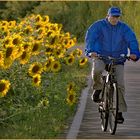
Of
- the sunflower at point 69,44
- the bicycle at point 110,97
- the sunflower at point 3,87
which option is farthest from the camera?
the sunflower at point 69,44

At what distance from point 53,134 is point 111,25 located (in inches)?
76.0

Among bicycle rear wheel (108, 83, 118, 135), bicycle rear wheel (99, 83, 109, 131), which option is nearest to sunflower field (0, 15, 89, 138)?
bicycle rear wheel (99, 83, 109, 131)

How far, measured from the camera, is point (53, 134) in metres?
9.84

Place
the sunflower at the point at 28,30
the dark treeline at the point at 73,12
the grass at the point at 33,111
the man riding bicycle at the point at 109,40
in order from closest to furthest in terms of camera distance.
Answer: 1. the grass at the point at 33,111
2. the man riding bicycle at the point at 109,40
3. the sunflower at the point at 28,30
4. the dark treeline at the point at 73,12

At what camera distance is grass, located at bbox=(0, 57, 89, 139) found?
32.3 ft

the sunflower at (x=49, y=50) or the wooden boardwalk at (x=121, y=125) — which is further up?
the sunflower at (x=49, y=50)

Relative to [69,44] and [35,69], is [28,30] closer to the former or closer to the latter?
[69,44]

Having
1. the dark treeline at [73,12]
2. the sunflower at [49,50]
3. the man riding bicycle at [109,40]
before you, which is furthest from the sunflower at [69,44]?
the dark treeline at [73,12]

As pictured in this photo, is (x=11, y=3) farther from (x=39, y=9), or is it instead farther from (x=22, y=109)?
(x=22, y=109)

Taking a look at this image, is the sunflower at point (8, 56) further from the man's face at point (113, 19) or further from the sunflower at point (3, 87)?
the man's face at point (113, 19)

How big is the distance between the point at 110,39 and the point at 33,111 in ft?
5.87

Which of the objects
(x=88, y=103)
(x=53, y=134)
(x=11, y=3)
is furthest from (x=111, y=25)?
(x=11, y=3)

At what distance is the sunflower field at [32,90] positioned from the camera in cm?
1006

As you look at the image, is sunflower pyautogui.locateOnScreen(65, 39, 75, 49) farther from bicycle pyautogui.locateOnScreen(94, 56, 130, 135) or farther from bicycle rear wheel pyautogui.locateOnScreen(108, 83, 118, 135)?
bicycle rear wheel pyautogui.locateOnScreen(108, 83, 118, 135)
